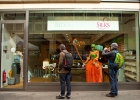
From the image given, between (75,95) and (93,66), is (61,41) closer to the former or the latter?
(93,66)

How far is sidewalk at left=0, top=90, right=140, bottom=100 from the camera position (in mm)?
5840

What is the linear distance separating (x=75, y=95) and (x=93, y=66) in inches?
66.5

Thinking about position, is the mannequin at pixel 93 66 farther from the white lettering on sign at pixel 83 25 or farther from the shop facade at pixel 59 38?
the white lettering on sign at pixel 83 25

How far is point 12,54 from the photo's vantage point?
748 cm

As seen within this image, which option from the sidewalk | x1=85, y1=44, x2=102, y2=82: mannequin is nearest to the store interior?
x1=85, y1=44, x2=102, y2=82: mannequin

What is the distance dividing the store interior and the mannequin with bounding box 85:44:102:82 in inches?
6.7

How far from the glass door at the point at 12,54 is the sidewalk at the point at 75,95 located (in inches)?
24.8

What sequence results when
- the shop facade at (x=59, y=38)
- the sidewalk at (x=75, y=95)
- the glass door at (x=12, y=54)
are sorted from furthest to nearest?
the glass door at (x=12, y=54) → the shop facade at (x=59, y=38) → the sidewalk at (x=75, y=95)

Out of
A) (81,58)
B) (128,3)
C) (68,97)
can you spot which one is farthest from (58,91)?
(128,3)

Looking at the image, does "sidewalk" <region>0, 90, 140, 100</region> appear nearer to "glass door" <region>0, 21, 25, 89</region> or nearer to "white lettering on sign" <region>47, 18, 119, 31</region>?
"glass door" <region>0, 21, 25, 89</region>

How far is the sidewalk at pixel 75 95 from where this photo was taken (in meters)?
5.84

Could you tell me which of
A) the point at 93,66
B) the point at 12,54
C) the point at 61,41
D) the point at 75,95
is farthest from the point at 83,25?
the point at 12,54

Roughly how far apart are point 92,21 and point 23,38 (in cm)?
289

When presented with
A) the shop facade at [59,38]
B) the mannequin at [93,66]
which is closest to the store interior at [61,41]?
the shop facade at [59,38]
